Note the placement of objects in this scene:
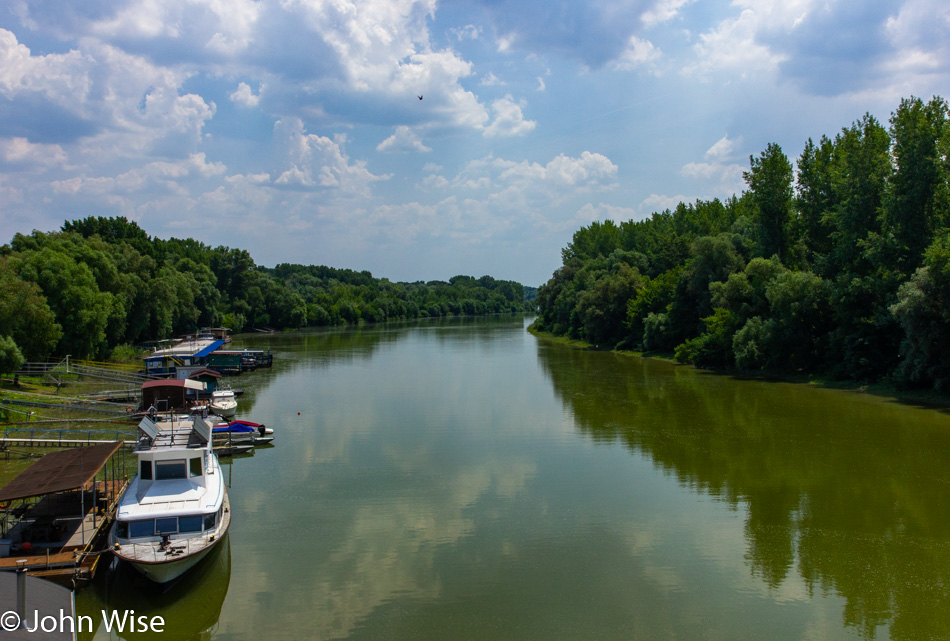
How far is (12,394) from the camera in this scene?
34969 millimetres

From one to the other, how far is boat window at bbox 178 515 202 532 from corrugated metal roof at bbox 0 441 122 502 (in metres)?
2.41

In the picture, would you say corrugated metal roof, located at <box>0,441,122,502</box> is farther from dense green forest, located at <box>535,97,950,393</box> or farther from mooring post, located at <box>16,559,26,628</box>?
dense green forest, located at <box>535,97,950,393</box>

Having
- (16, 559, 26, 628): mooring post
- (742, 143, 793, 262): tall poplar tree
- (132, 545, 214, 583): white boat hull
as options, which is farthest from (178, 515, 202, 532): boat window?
(742, 143, 793, 262): tall poplar tree

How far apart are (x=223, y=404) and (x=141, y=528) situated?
22.8m

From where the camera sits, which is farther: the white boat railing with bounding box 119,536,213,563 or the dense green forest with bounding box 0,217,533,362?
the dense green forest with bounding box 0,217,533,362

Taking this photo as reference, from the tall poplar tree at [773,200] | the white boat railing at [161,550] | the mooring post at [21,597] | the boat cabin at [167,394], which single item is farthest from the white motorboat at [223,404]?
the tall poplar tree at [773,200]

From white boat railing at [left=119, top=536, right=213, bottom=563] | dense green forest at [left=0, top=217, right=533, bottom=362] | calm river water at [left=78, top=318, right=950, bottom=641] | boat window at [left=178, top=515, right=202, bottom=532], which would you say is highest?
dense green forest at [left=0, top=217, right=533, bottom=362]

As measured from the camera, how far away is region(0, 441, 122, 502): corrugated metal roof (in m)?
15.3

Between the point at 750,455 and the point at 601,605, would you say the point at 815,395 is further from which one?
the point at 601,605

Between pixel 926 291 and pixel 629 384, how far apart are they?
19.5 m

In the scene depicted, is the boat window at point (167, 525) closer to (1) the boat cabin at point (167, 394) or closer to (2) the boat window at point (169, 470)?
(2) the boat window at point (169, 470)

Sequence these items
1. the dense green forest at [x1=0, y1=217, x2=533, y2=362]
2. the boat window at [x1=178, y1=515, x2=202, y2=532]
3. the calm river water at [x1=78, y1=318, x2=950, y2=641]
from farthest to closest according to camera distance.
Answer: the dense green forest at [x1=0, y1=217, x2=533, y2=362] < the boat window at [x1=178, y1=515, x2=202, y2=532] < the calm river water at [x1=78, y1=318, x2=950, y2=641]

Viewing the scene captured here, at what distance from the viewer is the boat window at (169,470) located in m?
17.7

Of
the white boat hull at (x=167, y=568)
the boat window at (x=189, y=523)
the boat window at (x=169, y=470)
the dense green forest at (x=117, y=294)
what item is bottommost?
the white boat hull at (x=167, y=568)
